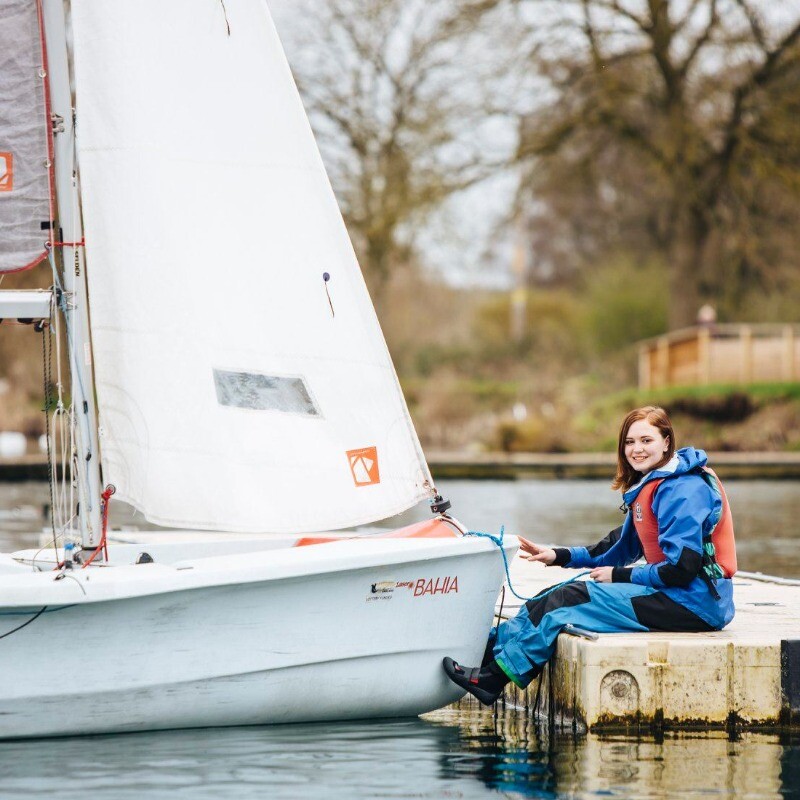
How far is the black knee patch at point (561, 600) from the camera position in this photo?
6977 mm

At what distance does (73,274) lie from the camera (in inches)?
274

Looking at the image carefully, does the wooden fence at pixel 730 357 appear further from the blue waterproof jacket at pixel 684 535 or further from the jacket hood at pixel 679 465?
the jacket hood at pixel 679 465

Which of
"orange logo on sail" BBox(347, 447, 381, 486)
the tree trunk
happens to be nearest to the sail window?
"orange logo on sail" BBox(347, 447, 381, 486)

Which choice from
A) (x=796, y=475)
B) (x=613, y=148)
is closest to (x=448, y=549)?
(x=796, y=475)

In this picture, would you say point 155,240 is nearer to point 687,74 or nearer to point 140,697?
point 140,697

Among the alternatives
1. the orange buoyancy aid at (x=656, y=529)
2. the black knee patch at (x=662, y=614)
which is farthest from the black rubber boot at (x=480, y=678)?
the orange buoyancy aid at (x=656, y=529)

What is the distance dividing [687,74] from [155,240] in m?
22.2

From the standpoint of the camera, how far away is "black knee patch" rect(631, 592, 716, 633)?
6.89 meters

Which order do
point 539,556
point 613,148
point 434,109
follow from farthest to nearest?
1. point 613,148
2. point 434,109
3. point 539,556

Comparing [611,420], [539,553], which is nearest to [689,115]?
[611,420]

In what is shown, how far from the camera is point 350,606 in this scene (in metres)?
6.70

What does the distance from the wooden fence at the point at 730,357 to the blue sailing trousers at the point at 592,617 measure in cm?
2067

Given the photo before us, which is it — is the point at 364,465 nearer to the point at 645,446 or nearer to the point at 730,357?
the point at 645,446

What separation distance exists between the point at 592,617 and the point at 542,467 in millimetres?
17533
